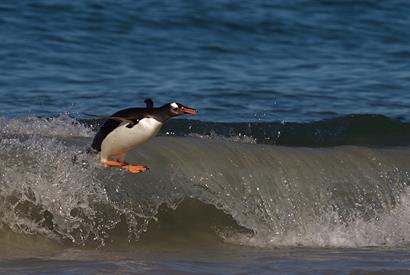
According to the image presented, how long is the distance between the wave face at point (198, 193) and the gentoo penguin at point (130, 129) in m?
0.35

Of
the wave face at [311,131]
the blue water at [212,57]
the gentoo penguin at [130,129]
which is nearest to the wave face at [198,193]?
the gentoo penguin at [130,129]

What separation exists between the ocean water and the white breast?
0.45 meters

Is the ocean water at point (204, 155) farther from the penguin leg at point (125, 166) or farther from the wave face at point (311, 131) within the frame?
the penguin leg at point (125, 166)

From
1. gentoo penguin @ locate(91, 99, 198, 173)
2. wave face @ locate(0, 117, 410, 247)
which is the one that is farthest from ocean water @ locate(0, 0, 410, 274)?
gentoo penguin @ locate(91, 99, 198, 173)

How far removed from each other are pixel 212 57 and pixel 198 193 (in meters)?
8.71

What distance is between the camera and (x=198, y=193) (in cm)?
979

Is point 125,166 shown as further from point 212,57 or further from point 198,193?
point 212,57

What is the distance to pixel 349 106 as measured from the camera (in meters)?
14.8

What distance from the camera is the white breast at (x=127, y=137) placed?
8.23 m

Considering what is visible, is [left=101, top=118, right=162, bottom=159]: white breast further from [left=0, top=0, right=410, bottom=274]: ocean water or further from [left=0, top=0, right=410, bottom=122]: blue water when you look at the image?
[left=0, top=0, right=410, bottom=122]: blue water

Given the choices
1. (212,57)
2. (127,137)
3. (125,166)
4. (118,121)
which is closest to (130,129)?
(127,137)

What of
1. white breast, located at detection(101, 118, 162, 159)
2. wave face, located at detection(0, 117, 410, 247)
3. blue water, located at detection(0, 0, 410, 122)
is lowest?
wave face, located at detection(0, 117, 410, 247)

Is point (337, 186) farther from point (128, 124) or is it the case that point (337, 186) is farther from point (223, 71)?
point (223, 71)

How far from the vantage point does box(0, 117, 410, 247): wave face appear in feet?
29.3
